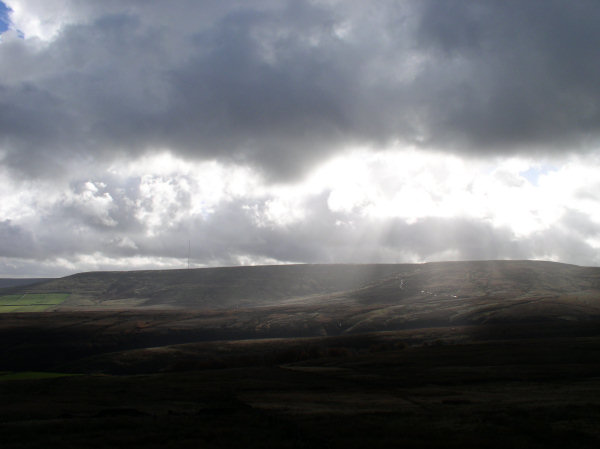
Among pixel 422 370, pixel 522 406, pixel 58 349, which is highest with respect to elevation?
pixel 522 406

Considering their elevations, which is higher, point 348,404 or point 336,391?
point 348,404

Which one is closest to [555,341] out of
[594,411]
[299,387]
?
[299,387]

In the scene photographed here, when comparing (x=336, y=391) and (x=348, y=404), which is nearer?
(x=348, y=404)

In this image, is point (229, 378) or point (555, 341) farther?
point (555, 341)

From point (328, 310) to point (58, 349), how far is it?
95093 mm

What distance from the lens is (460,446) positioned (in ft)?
81.2

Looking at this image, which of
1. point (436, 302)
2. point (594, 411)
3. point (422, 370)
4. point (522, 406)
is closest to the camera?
point (594, 411)

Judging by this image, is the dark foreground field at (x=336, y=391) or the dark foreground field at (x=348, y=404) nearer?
the dark foreground field at (x=348, y=404)

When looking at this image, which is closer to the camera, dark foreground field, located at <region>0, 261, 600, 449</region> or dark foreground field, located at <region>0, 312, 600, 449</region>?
dark foreground field, located at <region>0, 312, 600, 449</region>

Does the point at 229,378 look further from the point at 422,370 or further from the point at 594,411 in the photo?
the point at 594,411

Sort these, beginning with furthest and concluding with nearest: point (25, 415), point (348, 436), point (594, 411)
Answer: point (25, 415)
point (594, 411)
point (348, 436)

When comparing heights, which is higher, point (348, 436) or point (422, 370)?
point (348, 436)

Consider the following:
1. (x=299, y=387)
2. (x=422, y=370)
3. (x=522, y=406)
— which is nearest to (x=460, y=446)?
(x=522, y=406)

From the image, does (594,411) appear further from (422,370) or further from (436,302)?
(436,302)
